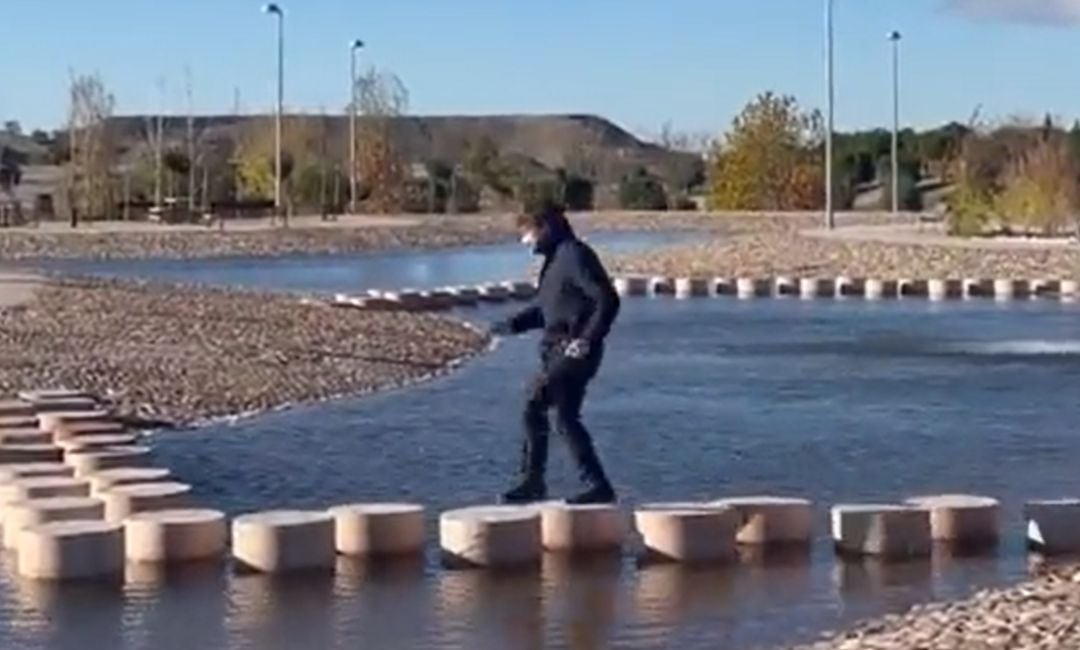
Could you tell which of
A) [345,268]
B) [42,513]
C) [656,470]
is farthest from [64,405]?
[345,268]

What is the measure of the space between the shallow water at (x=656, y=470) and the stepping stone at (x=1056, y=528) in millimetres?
186

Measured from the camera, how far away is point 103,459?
623 inches

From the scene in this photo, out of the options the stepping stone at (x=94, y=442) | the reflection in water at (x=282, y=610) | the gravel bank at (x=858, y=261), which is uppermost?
the gravel bank at (x=858, y=261)

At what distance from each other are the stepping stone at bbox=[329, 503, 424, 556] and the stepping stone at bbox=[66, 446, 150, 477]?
261 cm

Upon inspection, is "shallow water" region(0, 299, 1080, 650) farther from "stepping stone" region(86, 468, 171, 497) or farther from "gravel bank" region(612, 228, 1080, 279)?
"gravel bank" region(612, 228, 1080, 279)

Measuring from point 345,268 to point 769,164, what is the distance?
35.8 metres

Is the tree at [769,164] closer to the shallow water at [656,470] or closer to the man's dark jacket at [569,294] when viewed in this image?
the shallow water at [656,470]

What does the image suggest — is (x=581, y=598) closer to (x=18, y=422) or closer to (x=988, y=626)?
(x=988, y=626)

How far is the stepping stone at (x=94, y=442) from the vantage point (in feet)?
54.3

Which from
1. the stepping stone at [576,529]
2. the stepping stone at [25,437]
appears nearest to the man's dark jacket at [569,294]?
the stepping stone at [576,529]

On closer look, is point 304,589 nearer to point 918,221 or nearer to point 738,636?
point 738,636

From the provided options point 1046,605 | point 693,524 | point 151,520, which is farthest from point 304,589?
point 1046,605

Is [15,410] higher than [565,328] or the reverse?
the reverse

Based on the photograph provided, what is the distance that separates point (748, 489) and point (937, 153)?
77.5 metres
